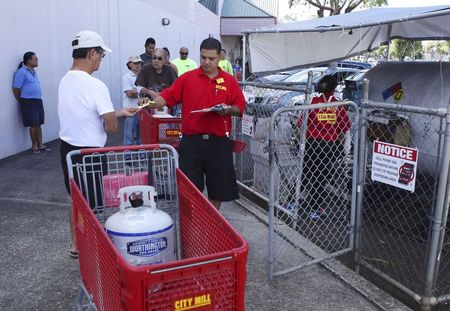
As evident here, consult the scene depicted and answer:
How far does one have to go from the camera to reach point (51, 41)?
8977 millimetres

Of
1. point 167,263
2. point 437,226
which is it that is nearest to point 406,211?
point 437,226

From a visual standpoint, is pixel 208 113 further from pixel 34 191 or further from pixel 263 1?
pixel 263 1

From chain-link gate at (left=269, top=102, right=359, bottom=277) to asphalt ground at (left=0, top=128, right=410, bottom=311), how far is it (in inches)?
11.9

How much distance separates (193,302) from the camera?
1.90m

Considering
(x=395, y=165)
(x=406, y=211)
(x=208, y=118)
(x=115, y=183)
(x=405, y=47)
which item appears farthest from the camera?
(x=405, y=47)

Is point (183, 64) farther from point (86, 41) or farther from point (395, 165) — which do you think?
point (395, 165)

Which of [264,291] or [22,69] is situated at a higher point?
[22,69]

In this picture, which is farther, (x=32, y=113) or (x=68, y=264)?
(x=32, y=113)

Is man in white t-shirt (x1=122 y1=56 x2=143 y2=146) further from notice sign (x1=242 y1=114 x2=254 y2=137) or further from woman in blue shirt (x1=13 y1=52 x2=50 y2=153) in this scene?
notice sign (x1=242 y1=114 x2=254 y2=137)

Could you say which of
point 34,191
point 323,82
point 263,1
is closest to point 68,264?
point 34,191

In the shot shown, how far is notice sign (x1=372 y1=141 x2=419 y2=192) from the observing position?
3227 mm

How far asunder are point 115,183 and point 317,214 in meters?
3.05

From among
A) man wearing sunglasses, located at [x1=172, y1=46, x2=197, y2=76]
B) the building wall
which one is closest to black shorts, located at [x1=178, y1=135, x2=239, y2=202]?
man wearing sunglasses, located at [x1=172, y1=46, x2=197, y2=76]

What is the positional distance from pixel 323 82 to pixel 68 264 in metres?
3.21
